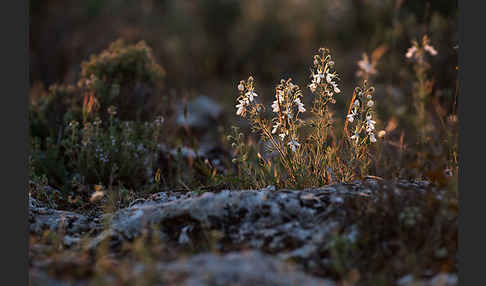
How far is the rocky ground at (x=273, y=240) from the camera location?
189 cm

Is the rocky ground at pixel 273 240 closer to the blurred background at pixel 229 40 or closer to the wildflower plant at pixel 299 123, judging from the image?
the wildflower plant at pixel 299 123

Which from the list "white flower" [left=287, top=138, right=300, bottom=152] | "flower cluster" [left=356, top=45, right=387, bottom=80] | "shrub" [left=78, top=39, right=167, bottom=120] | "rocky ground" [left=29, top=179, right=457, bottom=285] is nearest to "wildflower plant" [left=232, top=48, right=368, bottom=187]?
"white flower" [left=287, top=138, right=300, bottom=152]

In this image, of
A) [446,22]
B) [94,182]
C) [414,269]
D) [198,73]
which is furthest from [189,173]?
[198,73]

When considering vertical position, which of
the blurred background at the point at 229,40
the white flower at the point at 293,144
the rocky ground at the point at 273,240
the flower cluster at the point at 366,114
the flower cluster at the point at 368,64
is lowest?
the rocky ground at the point at 273,240

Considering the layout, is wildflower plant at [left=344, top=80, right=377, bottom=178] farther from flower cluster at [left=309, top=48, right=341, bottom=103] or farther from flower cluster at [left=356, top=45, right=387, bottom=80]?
flower cluster at [left=356, top=45, right=387, bottom=80]

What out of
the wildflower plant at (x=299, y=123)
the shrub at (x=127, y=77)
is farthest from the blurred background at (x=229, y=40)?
the wildflower plant at (x=299, y=123)

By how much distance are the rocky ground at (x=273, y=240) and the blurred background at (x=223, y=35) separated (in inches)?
178

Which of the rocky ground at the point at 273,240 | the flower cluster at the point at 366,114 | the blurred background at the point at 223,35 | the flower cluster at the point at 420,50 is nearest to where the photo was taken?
the rocky ground at the point at 273,240

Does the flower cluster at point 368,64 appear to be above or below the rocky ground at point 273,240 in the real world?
above

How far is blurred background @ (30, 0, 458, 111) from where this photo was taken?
7203 mm

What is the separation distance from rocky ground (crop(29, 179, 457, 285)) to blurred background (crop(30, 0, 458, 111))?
453 cm

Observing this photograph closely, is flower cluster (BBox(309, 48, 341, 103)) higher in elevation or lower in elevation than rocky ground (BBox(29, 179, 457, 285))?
higher

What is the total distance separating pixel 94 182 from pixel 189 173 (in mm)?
772

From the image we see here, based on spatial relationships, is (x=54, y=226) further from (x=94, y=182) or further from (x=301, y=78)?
(x=301, y=78)
